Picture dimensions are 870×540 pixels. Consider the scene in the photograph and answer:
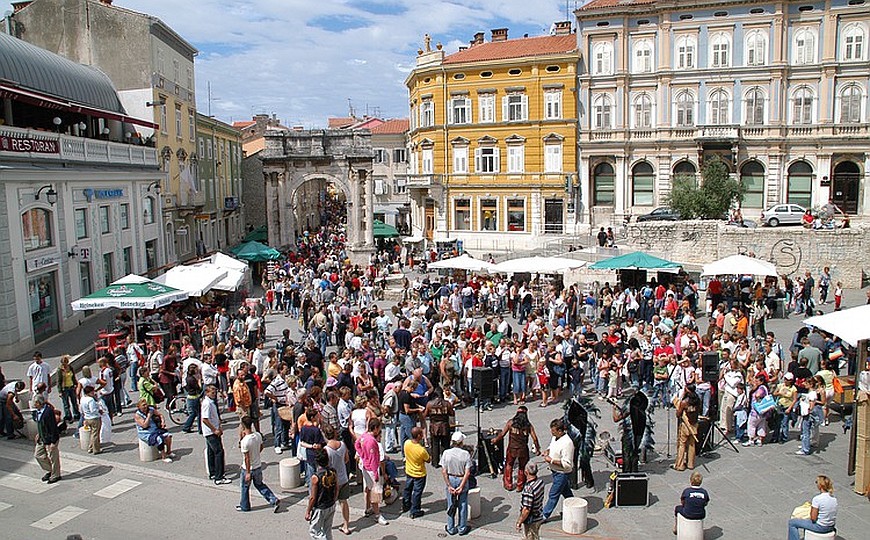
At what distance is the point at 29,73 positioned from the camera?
982 inches

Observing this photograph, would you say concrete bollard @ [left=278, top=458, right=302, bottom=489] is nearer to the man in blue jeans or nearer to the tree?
the man in blue jeans

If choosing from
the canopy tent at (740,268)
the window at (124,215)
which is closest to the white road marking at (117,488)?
the window at (124,215)

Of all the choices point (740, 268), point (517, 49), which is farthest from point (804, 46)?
point (740, 268)

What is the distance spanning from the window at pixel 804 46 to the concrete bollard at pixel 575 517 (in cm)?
3731

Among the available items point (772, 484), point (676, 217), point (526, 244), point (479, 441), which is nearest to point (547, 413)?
point (479, 441)

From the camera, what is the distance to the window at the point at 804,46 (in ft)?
127

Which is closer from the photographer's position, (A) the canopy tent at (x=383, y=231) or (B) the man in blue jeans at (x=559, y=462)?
(B) the man in blue jeans at (x=559, y=462)

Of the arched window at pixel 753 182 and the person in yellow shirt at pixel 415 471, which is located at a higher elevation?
the arched window at pixel 753 182

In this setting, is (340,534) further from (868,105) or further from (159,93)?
(868,105)

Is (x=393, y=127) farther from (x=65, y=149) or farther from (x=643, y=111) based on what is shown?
(x=65, y=149)

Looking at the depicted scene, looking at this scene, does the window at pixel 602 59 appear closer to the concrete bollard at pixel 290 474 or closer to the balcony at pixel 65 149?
the balcony at pixel 65 149

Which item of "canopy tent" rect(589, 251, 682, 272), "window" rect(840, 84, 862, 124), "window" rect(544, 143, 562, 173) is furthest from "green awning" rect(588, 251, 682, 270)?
"window" rect(840, 84, 862, 124)

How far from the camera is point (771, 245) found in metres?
29.7

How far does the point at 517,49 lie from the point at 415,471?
38.7 m
